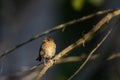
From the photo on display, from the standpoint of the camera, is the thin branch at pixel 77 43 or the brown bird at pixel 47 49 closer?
the thin branch at pixel 77 43

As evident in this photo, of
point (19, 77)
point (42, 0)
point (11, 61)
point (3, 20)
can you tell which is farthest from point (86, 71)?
point (42, 0)

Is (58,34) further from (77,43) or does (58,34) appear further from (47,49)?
(77,43)

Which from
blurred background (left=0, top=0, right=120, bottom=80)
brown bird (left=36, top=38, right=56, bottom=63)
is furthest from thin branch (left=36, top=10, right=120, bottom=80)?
brown bird (left=36, top=38, right=56, bottom=63)

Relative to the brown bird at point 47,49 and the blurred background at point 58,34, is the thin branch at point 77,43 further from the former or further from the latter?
the brown bird at point 47,49

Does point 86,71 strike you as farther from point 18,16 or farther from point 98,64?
point 18,16

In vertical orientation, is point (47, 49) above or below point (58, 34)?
below

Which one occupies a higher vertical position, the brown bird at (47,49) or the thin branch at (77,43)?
the brown bird at (47,49)

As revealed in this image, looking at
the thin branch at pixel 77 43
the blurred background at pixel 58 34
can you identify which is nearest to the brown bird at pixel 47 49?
the blurred background at pixel 58 34

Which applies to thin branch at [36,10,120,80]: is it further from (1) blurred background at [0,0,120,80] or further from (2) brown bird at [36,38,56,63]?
(2) brown bird at [36,38,56,63]

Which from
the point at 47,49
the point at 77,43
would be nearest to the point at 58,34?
the point at 47,49
